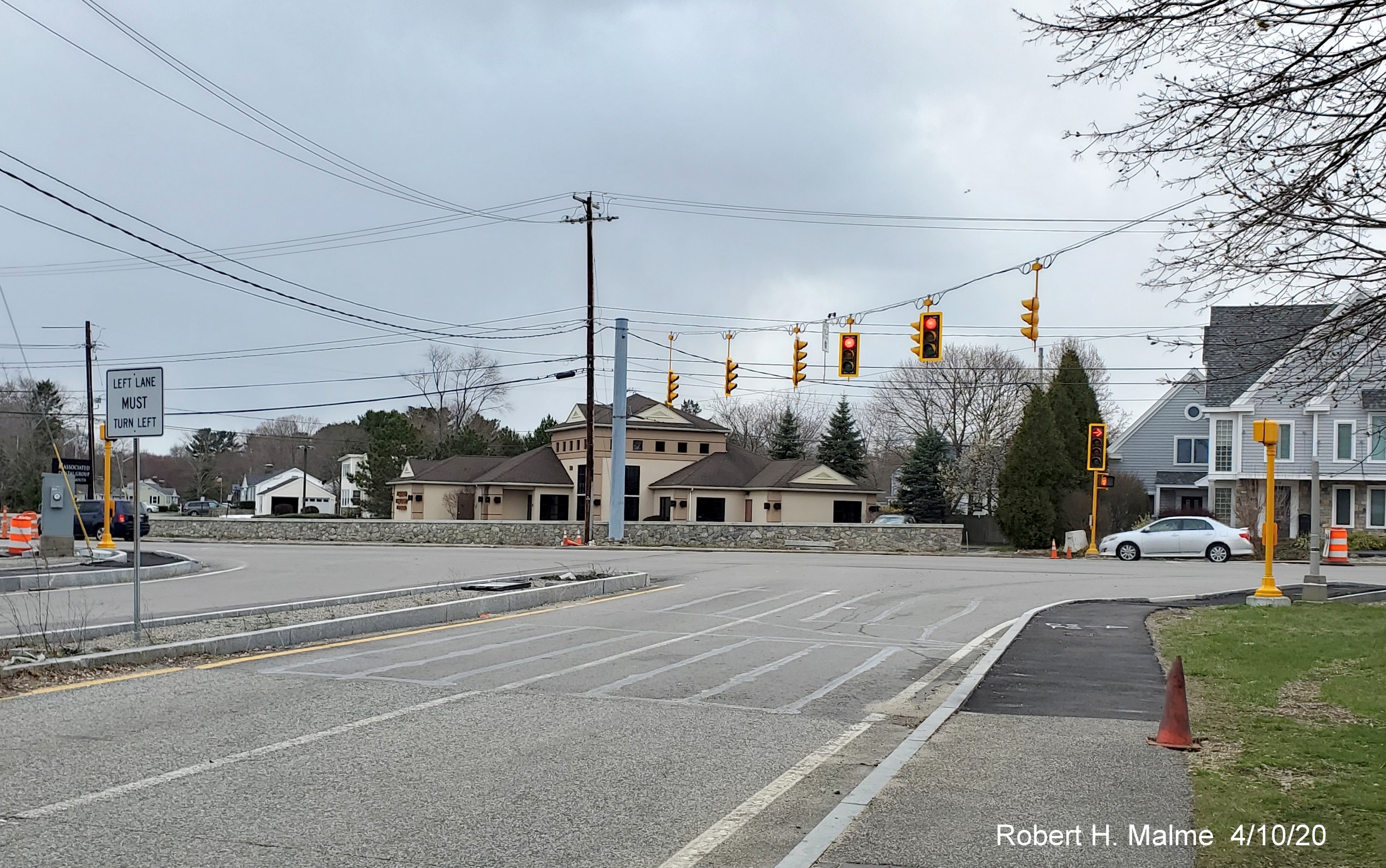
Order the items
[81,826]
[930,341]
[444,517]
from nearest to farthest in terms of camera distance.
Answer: [81,826] < [930,341] < [444,517]

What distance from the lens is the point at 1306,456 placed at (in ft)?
148

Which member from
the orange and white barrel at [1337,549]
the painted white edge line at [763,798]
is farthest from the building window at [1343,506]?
the painted white edge line at [763,798]

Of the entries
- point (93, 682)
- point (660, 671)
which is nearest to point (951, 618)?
point (660, 671)

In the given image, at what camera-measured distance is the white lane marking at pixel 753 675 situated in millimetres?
10305

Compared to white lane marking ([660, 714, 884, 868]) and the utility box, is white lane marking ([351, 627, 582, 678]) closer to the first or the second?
white lane marking ([660, 714, 884, 868])

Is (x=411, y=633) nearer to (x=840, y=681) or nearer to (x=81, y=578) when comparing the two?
(x=840, y=681)

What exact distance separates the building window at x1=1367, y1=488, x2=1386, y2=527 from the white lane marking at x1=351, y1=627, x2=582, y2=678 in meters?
40.4

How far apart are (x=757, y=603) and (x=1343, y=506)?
35.3 meters

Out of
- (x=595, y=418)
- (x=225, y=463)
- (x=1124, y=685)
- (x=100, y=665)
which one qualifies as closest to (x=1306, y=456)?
(x=595, y=418)

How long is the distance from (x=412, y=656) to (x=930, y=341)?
50.6ft

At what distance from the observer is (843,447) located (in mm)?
71188

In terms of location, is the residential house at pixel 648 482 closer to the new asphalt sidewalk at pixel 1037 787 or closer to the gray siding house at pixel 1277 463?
the gray siding house at pixel 1277 463

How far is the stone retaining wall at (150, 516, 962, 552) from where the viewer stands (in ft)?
144

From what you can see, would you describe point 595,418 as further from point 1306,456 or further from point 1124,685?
point 1124,685
